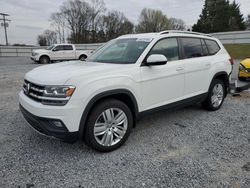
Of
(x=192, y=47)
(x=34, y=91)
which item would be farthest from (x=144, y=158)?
(x=192, y=47)

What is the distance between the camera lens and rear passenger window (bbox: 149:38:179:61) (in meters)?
3.63

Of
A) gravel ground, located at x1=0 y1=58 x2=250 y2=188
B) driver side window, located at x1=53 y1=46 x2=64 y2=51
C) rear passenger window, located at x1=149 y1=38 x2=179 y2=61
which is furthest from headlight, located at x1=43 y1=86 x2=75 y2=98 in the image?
driver side window, located at x1=53 y1=46 x2=64 y2=51

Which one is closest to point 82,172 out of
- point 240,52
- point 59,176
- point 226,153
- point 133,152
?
point 59,176

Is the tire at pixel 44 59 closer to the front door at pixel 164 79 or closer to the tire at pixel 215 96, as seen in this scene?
the tire at pixel 215 96

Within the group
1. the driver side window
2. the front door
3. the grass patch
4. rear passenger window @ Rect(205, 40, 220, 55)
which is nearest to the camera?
the front door

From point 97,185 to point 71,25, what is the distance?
53851mm

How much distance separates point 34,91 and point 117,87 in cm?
117

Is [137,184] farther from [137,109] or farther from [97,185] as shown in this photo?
[137,109]

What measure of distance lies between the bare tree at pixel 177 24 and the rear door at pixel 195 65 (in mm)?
66079

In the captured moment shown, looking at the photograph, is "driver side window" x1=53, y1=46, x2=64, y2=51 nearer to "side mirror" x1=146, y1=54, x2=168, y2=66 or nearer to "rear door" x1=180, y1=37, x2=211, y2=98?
"rear door" x1=180, y1=37, x2=211, y2=98

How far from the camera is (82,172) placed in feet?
8.72

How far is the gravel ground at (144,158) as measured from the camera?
249cm

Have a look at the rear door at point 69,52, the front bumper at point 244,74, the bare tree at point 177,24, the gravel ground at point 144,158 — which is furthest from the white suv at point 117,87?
the bare tree at point 177,24

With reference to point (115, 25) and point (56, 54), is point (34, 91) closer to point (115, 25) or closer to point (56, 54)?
point (56, 54)
